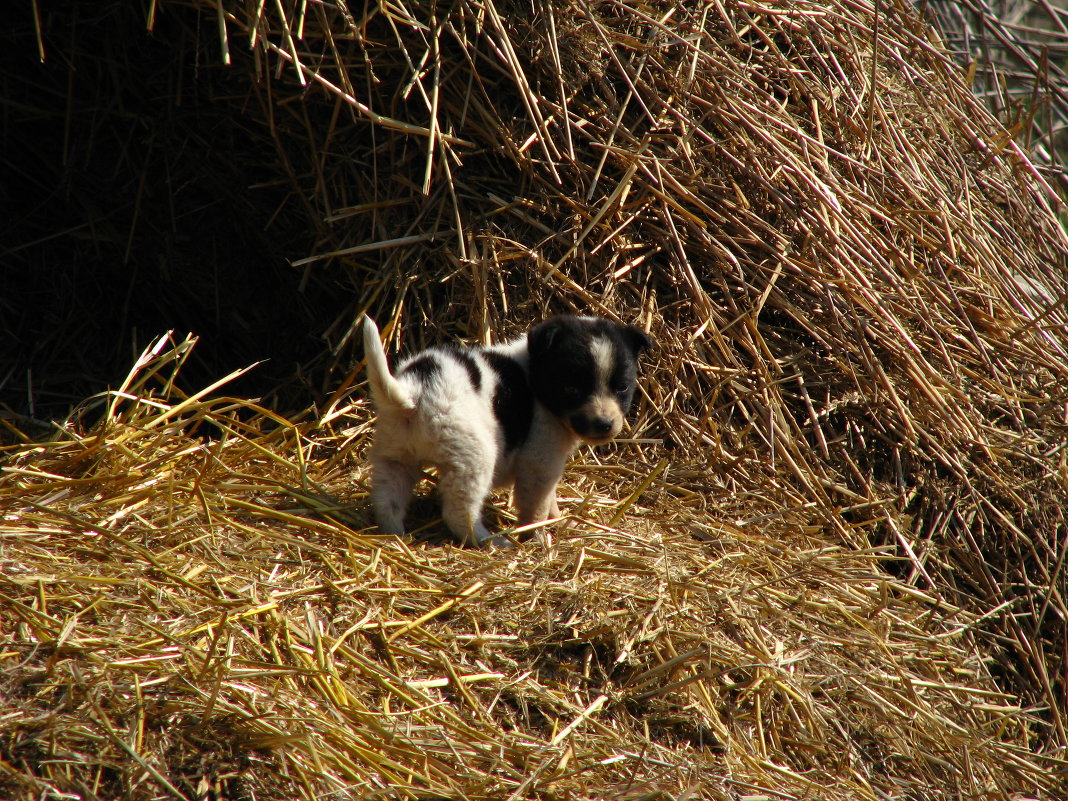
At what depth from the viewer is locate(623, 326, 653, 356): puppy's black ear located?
3982 mm

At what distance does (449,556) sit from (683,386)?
157 cm

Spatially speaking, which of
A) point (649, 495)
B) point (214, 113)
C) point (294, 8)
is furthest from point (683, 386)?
point (214, 113)

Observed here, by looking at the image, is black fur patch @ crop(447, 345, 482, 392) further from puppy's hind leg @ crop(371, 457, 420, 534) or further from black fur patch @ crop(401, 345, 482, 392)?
puppy's hind leg @ crop(371, 457, 420, 534)

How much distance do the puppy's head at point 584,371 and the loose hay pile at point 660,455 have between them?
502mm

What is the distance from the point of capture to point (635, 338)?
400 centimetres

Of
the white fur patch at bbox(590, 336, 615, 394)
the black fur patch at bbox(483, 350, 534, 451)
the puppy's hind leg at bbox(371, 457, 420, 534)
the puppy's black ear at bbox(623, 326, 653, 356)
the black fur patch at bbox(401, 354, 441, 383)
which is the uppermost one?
the puppy's black ear at bbox(623, 326, 653, 356)

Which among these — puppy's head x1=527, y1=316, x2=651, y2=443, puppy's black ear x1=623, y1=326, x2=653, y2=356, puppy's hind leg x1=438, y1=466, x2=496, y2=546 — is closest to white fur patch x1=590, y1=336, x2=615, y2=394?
puppy's head x1=527, y1=316, x2=651, y2=443

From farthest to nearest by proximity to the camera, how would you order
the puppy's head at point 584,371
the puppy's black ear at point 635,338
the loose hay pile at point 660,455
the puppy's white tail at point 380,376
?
the puppy's black ear at point 635,338
the puppy's head at point 584,371
the puppy's white tail at point 380,376
the loose hay pile at point 660,455

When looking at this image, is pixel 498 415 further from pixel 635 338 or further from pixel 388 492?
pixel 635 338

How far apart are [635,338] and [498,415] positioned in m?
0.69

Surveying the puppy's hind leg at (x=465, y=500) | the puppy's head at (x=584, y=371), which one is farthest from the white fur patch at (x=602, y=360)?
the puppy's hind leg at (x=465, y=500)

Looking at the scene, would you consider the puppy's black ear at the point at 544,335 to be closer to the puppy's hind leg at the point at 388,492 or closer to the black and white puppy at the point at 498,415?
the black and white puppy at the point at 498,415

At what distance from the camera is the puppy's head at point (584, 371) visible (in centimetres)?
385

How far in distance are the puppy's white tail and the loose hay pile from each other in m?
0.57
